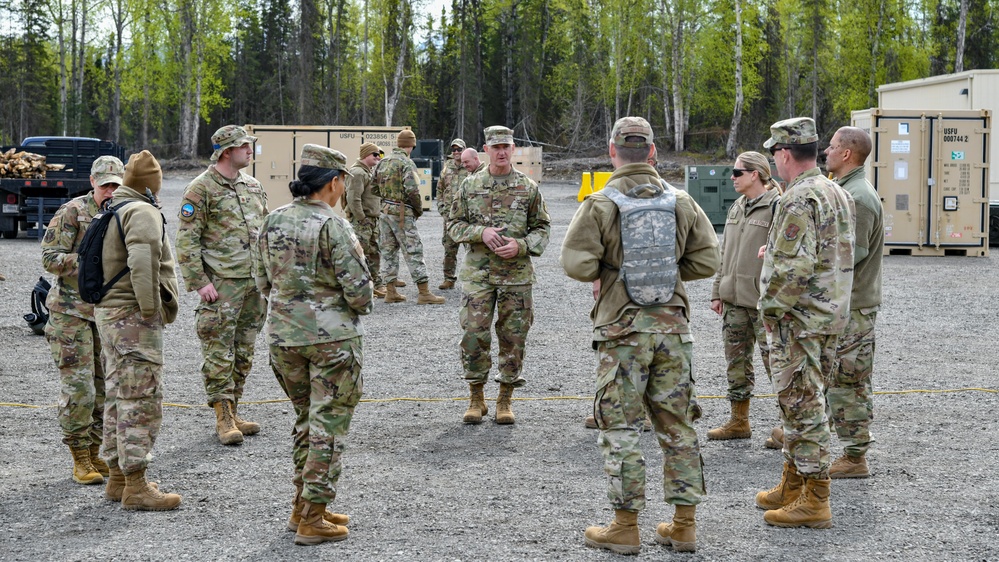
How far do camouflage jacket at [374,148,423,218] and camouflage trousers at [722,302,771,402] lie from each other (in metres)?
6.94

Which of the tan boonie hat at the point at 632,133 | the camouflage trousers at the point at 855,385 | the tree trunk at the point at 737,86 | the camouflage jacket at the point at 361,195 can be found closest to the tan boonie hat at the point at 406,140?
the camouflage jacket at the point at 361,195

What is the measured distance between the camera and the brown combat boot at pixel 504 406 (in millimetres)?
7066

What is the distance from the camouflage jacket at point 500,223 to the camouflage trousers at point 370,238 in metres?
6.23

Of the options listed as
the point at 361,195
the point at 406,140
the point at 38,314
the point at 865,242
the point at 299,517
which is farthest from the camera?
the point at 361,195

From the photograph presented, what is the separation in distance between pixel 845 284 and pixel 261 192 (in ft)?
12.8

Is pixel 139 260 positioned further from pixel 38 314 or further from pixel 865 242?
pixel 38 314

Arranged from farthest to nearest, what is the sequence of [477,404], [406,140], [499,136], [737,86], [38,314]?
[737,86]
[406,140]
[38,314]
[477,404]
[499,136]

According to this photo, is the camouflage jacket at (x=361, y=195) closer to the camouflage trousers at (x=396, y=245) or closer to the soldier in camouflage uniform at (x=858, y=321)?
the camouflage trousers at (x=396, y=245)

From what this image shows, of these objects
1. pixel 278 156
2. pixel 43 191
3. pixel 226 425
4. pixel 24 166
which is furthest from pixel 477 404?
pixel 24 166

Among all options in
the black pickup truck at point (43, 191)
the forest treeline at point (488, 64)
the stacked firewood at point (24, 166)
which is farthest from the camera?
the forest treeline at point (488, 64)

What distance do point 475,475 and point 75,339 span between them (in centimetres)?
244

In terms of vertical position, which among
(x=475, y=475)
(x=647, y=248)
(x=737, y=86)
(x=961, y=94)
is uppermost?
(x=737, y=86)

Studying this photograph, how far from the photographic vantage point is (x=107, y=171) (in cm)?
573

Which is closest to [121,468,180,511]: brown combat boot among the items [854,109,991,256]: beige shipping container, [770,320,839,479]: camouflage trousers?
[770,320,839,479]: camouflage trousers
